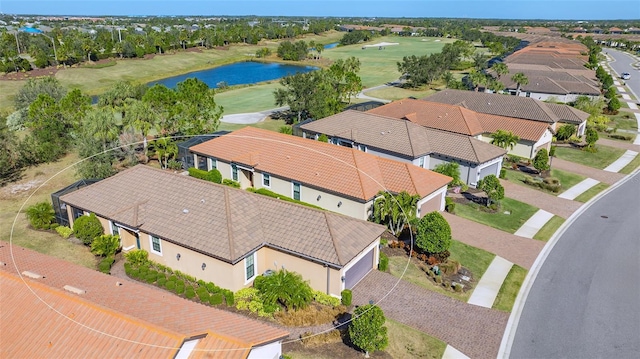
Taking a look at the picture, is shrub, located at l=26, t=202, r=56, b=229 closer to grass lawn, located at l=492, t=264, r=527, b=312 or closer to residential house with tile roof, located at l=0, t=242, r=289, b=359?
residential house with tile roof, located at l=0, t=242, r=289, b=359

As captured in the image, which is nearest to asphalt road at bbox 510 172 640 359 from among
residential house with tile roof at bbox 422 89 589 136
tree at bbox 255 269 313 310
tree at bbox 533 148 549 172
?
tree at bbox 533 148 549 172

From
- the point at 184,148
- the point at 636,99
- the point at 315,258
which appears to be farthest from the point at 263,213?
the point at 636,99

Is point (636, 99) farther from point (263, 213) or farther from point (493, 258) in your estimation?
point (263, 213)

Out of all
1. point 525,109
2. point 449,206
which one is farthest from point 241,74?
point 449,206

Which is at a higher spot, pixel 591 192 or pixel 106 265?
pixel 106 265

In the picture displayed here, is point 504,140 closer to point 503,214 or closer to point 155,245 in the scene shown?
point 503,214

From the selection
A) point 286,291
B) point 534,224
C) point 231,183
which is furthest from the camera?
point 231,183

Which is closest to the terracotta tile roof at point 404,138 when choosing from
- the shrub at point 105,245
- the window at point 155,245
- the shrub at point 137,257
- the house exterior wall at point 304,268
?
the house exterior wall at point 304,268
